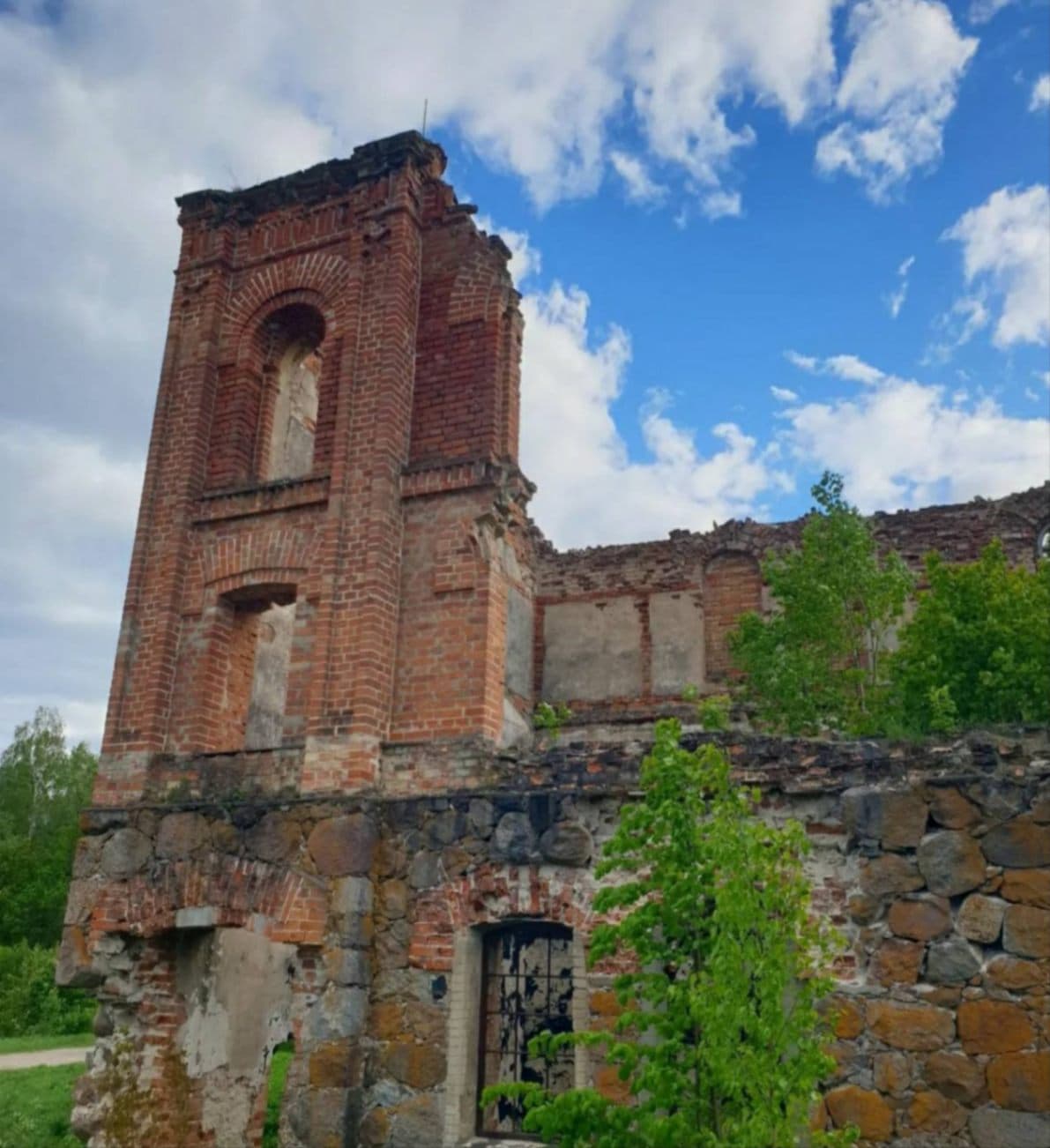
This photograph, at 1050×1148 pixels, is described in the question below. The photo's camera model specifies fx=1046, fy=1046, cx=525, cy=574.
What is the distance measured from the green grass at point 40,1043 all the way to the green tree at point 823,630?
45.0 ft

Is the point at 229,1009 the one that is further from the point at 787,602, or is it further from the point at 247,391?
the point at 787,602

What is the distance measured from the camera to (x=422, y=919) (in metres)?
8.27

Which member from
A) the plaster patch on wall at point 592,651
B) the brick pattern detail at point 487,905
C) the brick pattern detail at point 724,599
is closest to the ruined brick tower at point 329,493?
the brick pattern detail at point 487,905

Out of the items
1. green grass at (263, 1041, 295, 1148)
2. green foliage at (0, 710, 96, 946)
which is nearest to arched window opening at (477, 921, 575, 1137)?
green grass at (263, 1041, 295, 1148)

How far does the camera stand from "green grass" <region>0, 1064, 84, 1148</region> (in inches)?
420

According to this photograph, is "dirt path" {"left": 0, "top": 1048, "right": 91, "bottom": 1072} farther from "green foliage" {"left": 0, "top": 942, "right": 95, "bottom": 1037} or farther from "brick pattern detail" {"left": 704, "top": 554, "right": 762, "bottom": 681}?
"brick pattern detail" {"left": 704, "top": 554, "right": 762, "bottom": 681}

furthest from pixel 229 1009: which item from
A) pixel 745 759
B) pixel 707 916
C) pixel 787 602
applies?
pixel 787 602

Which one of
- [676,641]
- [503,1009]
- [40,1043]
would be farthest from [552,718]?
[40,1043]

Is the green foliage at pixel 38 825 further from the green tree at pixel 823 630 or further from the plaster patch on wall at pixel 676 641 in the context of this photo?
the green tree at pixel 823 630

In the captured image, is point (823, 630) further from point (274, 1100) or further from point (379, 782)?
point (274, 1100)

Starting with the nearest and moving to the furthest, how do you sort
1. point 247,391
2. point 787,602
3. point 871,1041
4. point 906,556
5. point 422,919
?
point 871,1041, point 422,919, point 247,391, point 787,602, point 906,556

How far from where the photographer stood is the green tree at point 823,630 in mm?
12539

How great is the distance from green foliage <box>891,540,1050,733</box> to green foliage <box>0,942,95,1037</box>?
1884 centimetres

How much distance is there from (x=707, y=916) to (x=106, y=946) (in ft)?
21.1
